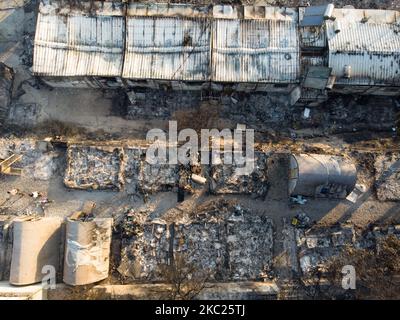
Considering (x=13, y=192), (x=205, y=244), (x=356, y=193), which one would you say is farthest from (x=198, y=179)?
(x=13, y=192)

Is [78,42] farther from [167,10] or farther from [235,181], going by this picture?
[235,181]

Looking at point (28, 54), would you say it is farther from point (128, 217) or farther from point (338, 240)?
point (338, 240)

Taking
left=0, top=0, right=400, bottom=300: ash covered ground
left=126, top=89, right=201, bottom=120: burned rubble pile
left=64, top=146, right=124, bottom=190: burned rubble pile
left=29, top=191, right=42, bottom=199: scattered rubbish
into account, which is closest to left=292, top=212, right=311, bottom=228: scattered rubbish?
left=0, top=0, right=400, bottom=300: ash covered ground

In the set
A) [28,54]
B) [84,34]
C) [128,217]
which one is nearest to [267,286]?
[128,217]

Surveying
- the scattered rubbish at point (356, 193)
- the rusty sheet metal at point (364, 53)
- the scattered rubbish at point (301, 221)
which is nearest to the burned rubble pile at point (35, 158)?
the scattered rubbish at point (301, 221)

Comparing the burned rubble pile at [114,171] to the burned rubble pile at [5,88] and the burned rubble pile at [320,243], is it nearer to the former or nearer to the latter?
the burned rubble pile at [5,88]
